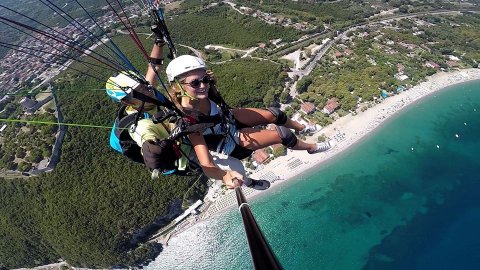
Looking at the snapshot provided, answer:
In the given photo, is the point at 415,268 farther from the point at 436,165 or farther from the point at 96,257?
the point at 96,257

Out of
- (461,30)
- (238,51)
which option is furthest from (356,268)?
(461,30)

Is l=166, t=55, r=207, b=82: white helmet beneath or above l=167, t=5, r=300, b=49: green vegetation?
above

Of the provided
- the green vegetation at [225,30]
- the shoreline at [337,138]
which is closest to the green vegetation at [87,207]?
the shoreline at [337,138]

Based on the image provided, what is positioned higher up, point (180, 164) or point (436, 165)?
point (180, 164)

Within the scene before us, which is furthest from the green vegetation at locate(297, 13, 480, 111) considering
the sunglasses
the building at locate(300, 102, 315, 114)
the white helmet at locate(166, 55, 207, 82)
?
the white helmet at locate(166, 55, 207, 82)

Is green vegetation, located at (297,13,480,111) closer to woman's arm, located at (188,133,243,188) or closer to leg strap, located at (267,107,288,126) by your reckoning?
leg strap, located at (267,107,288,126)
